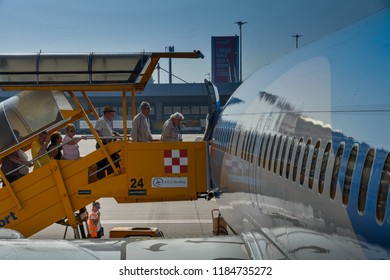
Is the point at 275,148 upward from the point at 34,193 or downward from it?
upward

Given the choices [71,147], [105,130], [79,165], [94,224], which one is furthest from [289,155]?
[94,224]

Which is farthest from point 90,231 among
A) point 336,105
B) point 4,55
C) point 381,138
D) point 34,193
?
point 381,138

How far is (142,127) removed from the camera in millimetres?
10555

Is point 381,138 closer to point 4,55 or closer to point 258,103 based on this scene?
point 258,103

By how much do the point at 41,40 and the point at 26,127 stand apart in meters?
4.25

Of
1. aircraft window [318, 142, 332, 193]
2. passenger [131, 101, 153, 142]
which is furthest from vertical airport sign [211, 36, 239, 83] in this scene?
passenger [131, 101, 153, 142]

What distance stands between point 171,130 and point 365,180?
712cm

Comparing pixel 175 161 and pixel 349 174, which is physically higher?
pixel 349 174

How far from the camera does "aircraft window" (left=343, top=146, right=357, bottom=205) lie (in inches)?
147

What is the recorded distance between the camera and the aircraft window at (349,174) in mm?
3736

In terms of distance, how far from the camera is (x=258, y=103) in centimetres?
735

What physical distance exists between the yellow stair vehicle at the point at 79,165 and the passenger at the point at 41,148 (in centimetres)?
50

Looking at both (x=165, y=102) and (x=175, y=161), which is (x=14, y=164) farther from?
(x=165, y=102)

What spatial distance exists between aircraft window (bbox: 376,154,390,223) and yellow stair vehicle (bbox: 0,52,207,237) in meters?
6.18
